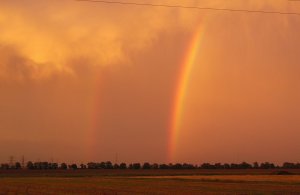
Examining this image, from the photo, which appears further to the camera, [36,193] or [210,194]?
[36,193]

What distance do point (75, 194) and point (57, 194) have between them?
1488mm

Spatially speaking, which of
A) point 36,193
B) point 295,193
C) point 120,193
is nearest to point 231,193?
point 295,193

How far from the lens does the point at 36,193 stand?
41.5 meters

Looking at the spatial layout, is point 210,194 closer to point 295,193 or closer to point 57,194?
point 295,193

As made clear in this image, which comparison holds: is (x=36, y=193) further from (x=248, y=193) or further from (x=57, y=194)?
(x=248, y=193)

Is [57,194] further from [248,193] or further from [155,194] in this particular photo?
[248,193]

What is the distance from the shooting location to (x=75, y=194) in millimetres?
39344

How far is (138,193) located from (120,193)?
1.40m

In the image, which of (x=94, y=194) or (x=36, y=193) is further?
(x=36, y=193)

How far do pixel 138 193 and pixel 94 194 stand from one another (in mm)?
3643

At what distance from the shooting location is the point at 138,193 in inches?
1599

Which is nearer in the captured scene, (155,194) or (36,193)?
(155,194)

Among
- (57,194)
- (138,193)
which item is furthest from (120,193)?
(57,194)

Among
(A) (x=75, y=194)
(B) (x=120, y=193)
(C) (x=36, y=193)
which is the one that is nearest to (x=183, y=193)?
(B) (x=120, y=193)
